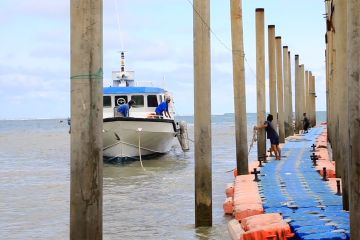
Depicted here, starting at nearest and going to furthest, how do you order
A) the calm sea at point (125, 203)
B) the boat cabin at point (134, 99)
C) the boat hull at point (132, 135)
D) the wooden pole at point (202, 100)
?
the wooden pole at point (202, 100) → the calm sea at point (125, 203) → the boat hull at point (132, 135) → the boat cabin at point (134, 99)

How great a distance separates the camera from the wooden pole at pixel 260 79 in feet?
59.2

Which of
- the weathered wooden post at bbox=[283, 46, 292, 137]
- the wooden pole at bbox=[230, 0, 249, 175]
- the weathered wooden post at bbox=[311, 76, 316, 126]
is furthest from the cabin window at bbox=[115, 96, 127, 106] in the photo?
the weathered wooden post at bbox=[311, 76, 316, 126]

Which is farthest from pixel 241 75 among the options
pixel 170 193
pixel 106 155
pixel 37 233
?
pixel 106 155

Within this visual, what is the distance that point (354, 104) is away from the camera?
18.3 feet

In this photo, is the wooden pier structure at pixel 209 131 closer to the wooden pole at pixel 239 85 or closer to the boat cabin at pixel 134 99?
the wooden pole at pixel 239 85

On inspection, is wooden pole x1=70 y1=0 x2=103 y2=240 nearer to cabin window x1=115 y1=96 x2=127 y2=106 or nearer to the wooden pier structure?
the wooden pier structure

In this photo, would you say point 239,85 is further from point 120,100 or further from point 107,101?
point 107,101

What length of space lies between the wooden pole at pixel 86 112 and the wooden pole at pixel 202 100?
3.56 m

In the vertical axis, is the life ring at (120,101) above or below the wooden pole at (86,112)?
above

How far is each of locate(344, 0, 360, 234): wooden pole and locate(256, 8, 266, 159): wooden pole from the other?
1219 centimetres

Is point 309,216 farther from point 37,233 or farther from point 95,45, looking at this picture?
point 37,233

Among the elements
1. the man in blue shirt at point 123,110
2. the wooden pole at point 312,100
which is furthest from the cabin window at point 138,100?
the wooden pole at point 312,100

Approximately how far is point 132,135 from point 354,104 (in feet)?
60.1

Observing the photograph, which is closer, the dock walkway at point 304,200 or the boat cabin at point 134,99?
the dock walkway at point 304,200
